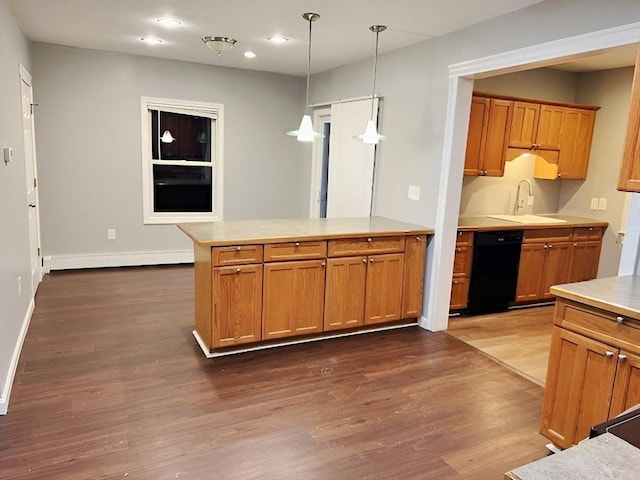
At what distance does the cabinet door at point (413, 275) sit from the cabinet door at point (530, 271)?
1.23 metres

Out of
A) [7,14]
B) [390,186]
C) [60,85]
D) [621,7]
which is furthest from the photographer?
[60,85]

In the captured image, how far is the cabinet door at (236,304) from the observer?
327cm

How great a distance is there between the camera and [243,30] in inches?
157

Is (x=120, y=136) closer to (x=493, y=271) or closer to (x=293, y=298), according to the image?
(x=293, y=298)

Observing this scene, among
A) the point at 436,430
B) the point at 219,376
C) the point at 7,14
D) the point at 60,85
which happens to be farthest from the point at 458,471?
the point at 60,85

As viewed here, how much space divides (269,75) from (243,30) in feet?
7.13

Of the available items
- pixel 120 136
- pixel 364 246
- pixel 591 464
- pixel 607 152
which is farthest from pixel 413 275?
pixel 120 136

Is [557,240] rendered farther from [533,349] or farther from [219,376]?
[219,376]

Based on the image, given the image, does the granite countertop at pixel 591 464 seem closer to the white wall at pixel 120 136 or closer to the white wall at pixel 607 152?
the white wall at pixel 607 152

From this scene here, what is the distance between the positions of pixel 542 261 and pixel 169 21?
13.8ft

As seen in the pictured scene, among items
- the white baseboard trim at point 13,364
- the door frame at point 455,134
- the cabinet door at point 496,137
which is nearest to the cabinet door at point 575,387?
the door frame at point 455,134

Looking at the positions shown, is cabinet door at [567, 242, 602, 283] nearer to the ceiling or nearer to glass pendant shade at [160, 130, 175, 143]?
the ceiling

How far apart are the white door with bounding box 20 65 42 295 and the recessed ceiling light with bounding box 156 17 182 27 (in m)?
1.37

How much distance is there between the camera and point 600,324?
2.08 meters
